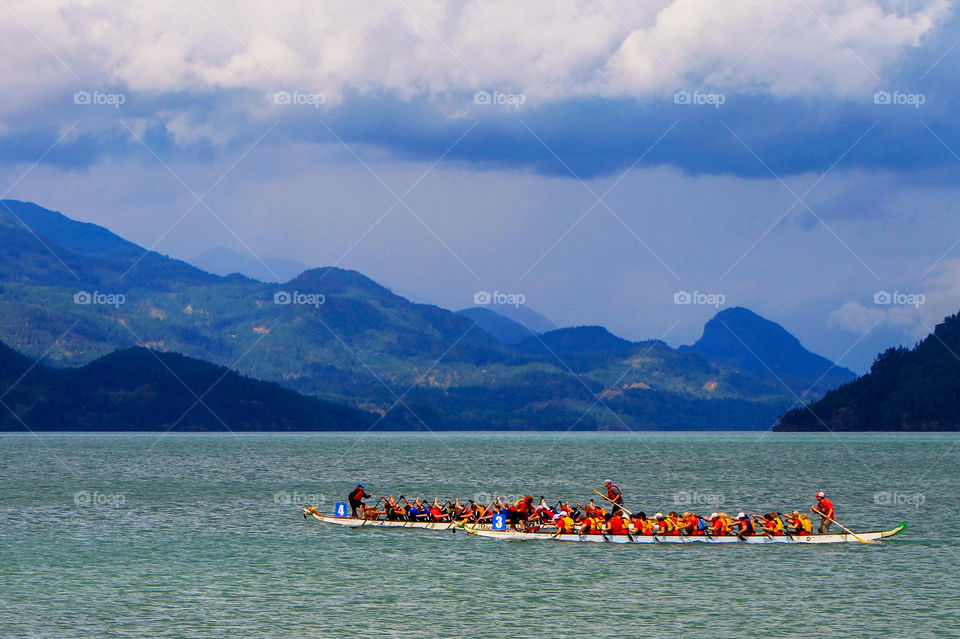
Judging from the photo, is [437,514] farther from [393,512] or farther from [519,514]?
[519,514]

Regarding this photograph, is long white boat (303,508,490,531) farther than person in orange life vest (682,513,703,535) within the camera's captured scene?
Yes

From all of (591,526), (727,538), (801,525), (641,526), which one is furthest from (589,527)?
(801,525)

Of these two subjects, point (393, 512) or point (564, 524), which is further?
point (393, 512)

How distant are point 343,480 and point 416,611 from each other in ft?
324

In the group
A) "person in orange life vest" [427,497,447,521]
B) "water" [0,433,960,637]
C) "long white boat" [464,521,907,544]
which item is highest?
"person in orange life vest" [427,497,447,521]

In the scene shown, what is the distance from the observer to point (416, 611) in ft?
173

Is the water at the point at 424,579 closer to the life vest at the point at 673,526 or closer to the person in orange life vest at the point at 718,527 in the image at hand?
the person in orange life vest at the point at 718,527

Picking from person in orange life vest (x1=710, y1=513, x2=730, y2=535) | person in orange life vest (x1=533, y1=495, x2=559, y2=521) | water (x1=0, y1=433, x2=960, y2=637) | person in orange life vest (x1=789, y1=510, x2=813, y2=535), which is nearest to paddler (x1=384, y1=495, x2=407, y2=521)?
water (x1=0, y1=433, x2=960, y2=637)

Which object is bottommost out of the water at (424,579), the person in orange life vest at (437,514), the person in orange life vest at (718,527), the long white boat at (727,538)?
the water at (424,579)

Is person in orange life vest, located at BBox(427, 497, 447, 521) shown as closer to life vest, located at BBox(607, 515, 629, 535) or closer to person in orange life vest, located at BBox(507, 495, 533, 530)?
person in orange life vest, located at BBox(507, 495, 533, 530)

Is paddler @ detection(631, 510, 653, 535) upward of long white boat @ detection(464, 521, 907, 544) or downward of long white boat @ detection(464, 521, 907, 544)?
upward

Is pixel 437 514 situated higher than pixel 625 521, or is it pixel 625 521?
pixel 437 514

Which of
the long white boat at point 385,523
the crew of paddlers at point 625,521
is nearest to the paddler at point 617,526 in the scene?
the crew of paddlers at point 625,521

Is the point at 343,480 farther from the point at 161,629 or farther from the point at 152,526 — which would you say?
the point at 161,629
